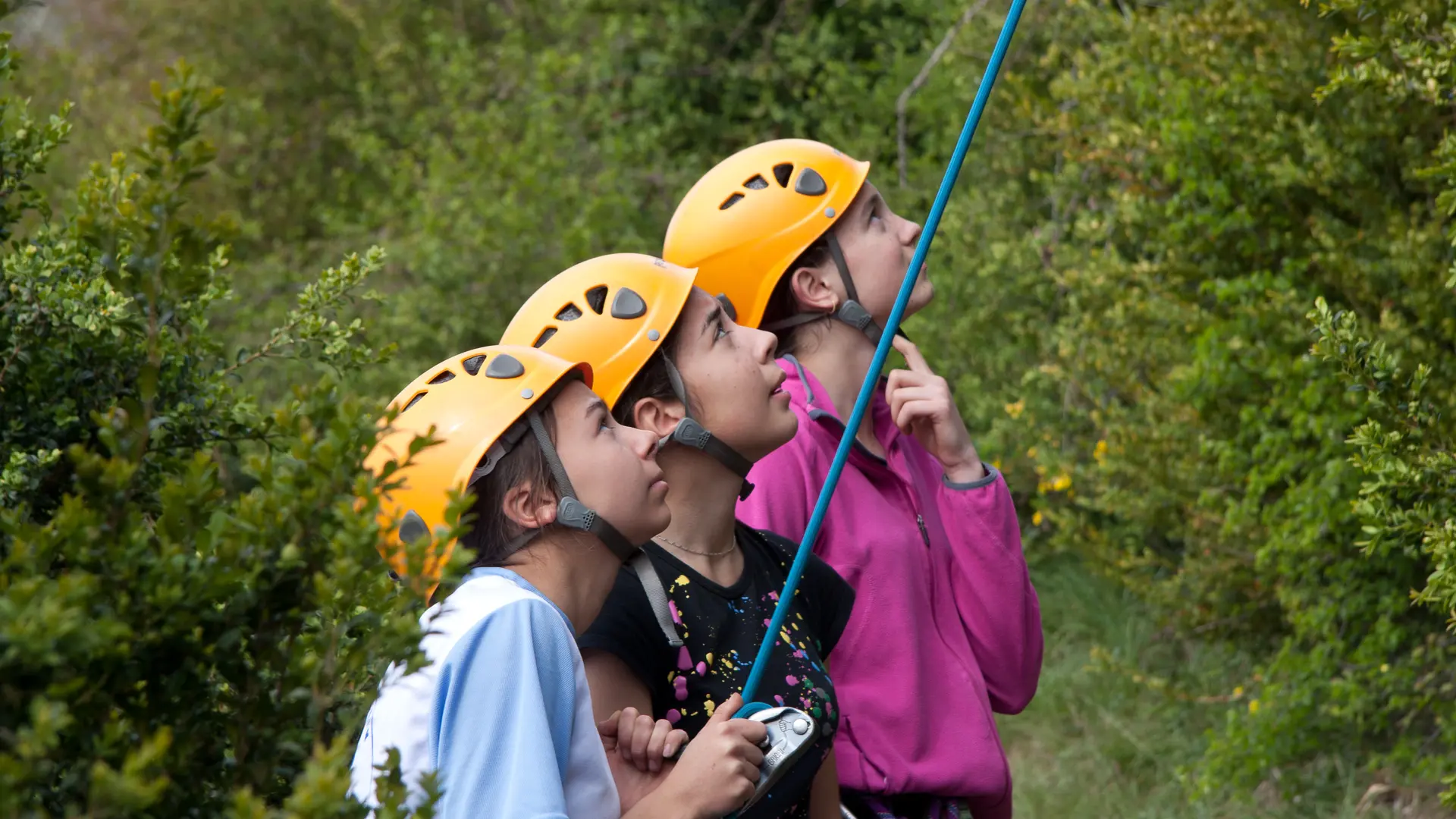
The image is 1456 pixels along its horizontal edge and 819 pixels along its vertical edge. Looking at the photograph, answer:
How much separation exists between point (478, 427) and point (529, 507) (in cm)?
15

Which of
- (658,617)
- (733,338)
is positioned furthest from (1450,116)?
(658,617)

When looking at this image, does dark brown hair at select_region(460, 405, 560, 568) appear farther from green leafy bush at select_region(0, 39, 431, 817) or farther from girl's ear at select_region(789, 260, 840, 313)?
girl's ear at select_region(789, 260, 840, 313)

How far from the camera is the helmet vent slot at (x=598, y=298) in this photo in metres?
2.86

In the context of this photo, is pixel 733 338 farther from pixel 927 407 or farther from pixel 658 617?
pixel 658 617

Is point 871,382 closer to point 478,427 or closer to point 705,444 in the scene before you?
point 705,444

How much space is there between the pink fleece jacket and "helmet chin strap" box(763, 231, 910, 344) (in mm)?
160

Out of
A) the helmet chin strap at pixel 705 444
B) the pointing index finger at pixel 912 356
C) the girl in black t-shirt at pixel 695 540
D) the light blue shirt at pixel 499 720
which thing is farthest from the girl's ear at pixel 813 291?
the light blue shirt at pixel 499 720

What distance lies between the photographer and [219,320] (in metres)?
9.78

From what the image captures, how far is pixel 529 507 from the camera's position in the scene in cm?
239

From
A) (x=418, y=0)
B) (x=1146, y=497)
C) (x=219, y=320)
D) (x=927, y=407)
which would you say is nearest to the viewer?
(x=927, y=407)

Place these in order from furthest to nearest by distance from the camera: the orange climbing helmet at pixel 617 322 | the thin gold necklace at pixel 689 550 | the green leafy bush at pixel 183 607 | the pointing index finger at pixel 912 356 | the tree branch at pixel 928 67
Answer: the tree branch at pixel 928 67 < the pointing index finger at pixel 912 356 < the orange climbing helmet at pixel 617 322 < the thin gold necklace at pixel 689 550 < the green leafy bush at pixel 183 607

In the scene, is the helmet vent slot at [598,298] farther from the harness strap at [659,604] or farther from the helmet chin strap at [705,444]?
the harness strap at [659,604]

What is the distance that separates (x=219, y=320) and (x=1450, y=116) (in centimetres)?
768

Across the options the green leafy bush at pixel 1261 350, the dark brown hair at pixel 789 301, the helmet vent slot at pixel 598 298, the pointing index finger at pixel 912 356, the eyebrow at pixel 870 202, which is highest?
the helmet vent slot at pixel 598 298
